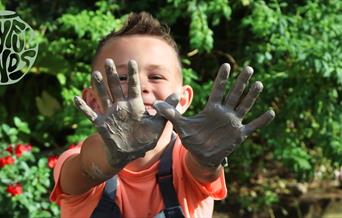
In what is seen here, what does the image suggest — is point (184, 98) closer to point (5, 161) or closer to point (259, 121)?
point (259, 121)

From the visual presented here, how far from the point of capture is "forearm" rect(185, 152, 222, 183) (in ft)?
6.32

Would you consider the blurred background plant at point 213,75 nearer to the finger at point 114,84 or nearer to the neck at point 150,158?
the neck at point 150,158

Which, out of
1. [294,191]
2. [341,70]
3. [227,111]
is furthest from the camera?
[294,191]

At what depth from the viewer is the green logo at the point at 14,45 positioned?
389 cm

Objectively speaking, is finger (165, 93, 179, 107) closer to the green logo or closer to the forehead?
the forehead

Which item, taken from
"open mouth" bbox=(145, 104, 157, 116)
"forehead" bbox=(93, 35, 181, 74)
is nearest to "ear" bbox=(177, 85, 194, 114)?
"forehead" bbox=(93, 35, 181, 74)

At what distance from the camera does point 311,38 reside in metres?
3.87

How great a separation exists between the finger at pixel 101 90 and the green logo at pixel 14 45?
218 centimetres

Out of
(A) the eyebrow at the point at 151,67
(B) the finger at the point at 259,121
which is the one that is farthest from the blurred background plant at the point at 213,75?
(B) the finger at the point at 259,121

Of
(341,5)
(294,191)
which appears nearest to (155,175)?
(341,5)

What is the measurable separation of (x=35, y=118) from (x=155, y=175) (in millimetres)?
2572

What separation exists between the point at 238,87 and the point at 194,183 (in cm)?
41

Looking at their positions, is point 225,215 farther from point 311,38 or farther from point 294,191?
point 311,38

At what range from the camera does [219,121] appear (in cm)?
177
